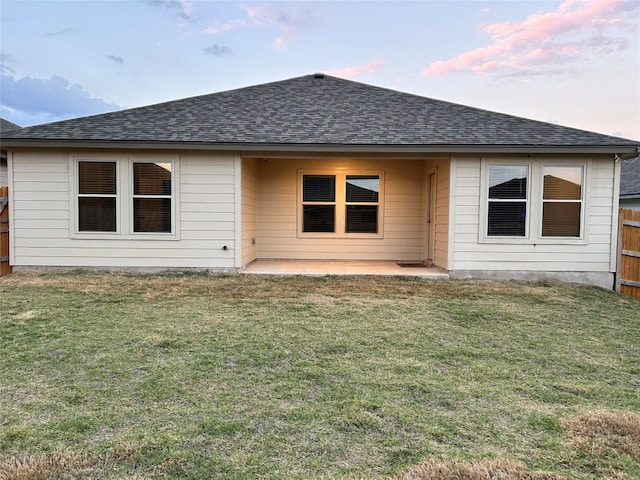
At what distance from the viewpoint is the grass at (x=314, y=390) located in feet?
6.30

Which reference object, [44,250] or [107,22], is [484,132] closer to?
[44,250]

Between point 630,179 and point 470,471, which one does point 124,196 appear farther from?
point 630,179

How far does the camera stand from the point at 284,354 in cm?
348

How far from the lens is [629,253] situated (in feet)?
23.5

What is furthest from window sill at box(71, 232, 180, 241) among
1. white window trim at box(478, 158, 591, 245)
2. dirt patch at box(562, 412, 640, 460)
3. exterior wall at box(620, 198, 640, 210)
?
exterior wall at box(620, 198, 640, 210)

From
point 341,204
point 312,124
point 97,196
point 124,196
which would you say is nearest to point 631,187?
point 341,204

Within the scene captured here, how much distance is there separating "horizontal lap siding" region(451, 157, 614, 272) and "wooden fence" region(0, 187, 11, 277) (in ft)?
27.9

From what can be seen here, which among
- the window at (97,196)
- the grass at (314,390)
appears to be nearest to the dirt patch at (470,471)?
the grass at (314,390)

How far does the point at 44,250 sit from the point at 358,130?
21.3 ft

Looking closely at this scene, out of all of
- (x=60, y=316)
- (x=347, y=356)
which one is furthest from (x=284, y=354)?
(x=60, y=316)

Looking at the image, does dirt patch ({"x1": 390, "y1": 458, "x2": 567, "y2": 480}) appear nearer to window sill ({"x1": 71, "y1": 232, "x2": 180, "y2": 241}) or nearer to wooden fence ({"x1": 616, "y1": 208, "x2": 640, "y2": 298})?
window sill ({"x1": 71, "y1": 232, "x2": 180, "y2": 241})

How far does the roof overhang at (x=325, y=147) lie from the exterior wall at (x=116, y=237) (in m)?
0.30

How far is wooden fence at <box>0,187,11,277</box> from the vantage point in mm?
7453

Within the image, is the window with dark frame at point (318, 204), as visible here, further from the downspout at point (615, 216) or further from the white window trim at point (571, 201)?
the downspout at point (615, 216)
